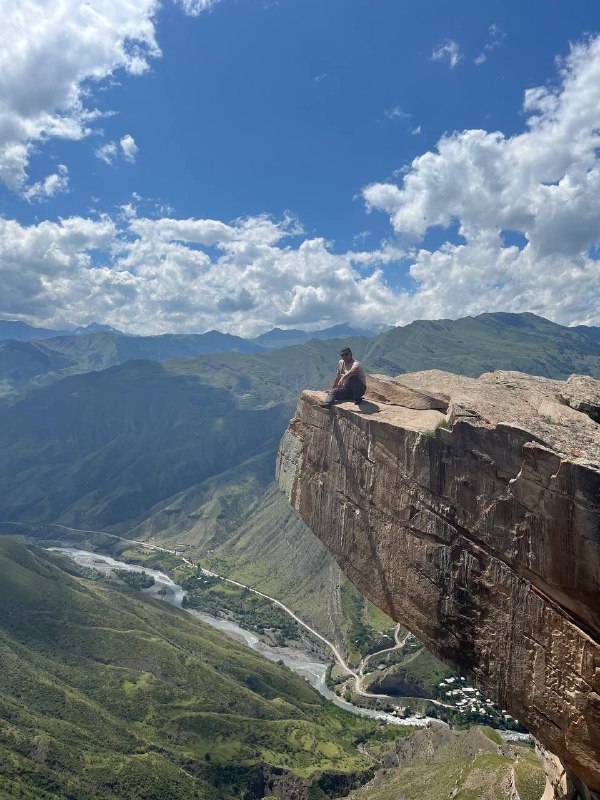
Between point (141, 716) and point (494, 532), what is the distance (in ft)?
521

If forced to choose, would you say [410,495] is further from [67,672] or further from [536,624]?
[67,672]

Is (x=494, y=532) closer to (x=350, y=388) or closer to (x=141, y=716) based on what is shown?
(x=350, y=388)

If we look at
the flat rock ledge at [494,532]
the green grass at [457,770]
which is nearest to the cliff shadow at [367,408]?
the flat rock ledge at [494,532]

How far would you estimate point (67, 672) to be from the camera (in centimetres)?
15788

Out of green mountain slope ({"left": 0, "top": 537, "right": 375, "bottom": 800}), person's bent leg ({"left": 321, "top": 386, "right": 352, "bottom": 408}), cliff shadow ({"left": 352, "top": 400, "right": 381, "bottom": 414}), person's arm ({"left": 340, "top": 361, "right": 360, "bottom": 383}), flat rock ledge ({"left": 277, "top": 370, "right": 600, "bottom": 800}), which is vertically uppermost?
person's arm ({"left": 340, "top": 361, "right": 360, "bottom": 383})

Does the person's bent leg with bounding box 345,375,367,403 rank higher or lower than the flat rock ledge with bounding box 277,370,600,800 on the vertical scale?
higher

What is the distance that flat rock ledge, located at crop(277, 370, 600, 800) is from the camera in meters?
17.6

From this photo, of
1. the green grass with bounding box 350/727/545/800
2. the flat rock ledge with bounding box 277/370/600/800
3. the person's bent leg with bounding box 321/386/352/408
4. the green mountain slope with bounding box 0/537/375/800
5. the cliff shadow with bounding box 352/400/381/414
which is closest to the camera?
the flat rock ledge with bounding box 277/370/600/800

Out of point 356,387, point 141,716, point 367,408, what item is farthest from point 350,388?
point 141,716

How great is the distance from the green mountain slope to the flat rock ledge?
110835mm

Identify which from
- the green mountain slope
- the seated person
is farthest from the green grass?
the seated person

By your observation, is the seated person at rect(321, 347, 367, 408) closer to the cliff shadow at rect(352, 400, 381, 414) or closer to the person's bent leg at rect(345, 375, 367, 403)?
the person's bent leg at rect(345, 375, 367, 403)

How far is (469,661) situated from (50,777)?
122925mm

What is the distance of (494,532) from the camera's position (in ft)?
66.3
